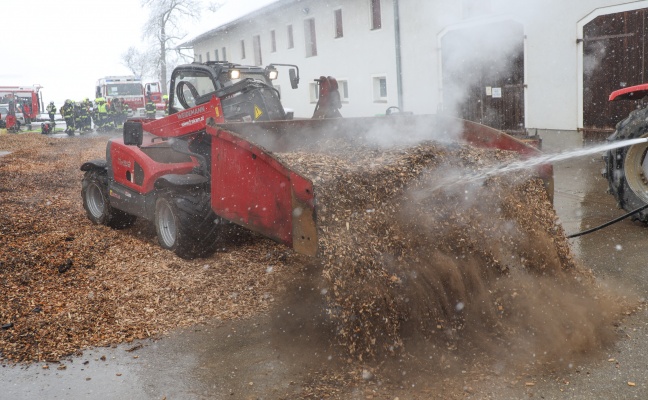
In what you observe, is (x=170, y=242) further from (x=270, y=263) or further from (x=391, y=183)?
(x=391, y=183)

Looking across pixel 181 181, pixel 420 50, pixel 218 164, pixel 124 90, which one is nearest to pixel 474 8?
pixel 420 50

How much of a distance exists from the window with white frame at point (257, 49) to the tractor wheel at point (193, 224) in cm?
2291

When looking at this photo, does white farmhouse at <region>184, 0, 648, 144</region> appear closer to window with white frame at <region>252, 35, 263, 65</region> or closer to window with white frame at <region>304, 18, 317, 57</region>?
window with white frame at <region>304, 18, 317, 57</region>

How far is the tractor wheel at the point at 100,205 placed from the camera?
7027mm

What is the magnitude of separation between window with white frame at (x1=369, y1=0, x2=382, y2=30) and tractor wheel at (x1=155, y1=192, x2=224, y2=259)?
46.8ft

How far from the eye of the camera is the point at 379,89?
62.6 ft

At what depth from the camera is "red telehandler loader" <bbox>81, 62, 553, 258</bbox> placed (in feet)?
13.2

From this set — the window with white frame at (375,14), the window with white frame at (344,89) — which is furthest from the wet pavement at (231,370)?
the window with white frame at (344,89)

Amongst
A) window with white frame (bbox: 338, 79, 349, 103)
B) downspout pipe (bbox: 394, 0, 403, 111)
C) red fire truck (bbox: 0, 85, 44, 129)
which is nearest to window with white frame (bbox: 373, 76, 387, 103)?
downspout pipe (bbox: 394, 0, 403, 111)

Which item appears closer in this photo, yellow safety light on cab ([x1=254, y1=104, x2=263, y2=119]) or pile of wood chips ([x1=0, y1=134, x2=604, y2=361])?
pile of wood chips ([x1=0, y1=134, x2=604, y2=361])

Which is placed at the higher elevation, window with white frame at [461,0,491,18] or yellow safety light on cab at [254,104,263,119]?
window with white frame at [461,0,491,18]

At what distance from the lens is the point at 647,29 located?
10.5m

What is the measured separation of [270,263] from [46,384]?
2257 millimetres

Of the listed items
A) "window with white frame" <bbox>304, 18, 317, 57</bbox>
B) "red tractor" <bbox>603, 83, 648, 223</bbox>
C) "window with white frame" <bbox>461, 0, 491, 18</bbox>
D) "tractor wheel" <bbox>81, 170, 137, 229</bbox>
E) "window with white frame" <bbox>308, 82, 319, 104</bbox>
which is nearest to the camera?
"red tractor" <bbox>603, 83, 648, 223</bbox>
